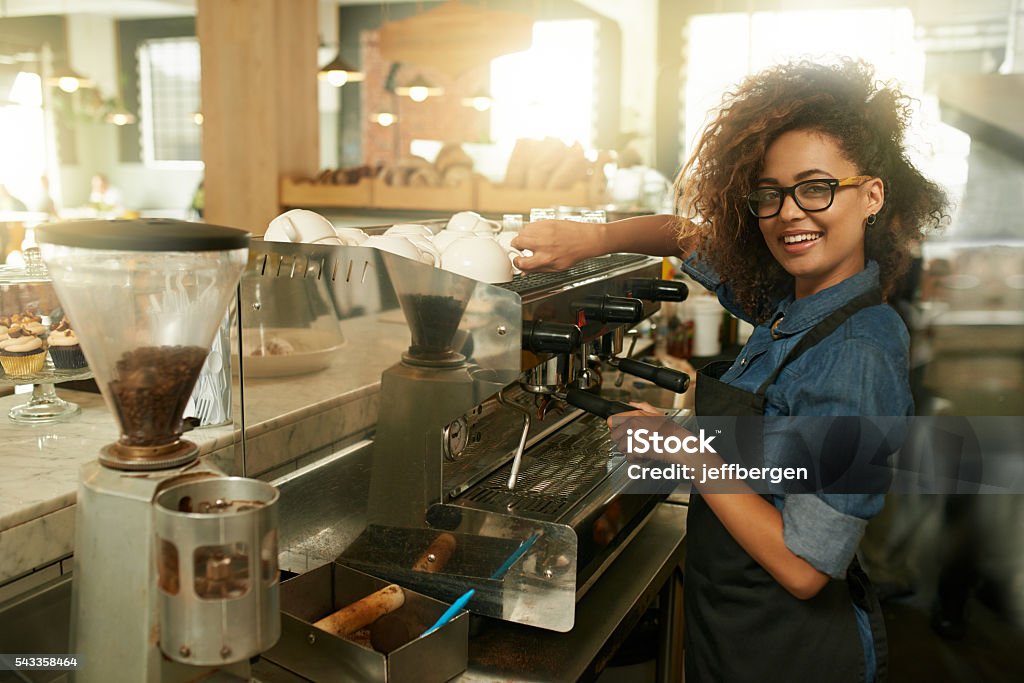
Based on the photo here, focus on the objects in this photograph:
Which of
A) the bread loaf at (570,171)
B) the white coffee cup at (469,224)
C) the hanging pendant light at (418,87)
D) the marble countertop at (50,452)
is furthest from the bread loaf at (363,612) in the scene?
the hanging pendant light at (418,87)

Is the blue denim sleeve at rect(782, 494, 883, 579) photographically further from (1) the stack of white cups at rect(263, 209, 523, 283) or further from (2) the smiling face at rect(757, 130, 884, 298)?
(1) the stack of white cups at rect(263, 209, 523, 283)

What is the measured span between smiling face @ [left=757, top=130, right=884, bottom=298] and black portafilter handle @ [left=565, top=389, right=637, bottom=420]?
0.26 m

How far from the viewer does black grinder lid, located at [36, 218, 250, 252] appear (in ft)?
2.26

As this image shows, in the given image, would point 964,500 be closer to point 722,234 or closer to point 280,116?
point 722,234

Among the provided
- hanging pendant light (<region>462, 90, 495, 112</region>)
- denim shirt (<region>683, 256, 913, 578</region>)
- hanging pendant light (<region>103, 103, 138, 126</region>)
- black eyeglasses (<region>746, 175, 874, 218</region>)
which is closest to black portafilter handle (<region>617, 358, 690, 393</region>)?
denim shirt (<region>683, 256, 913, 578</region>)

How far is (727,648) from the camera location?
112cm

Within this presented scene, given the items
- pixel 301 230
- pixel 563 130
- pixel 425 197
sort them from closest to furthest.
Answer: pixel 301 230, pixel 425 197, pixel 563 130

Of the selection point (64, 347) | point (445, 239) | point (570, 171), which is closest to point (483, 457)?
point (445, 239)

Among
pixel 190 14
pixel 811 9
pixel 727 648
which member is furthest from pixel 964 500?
pixel 190 14

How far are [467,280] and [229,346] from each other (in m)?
0.31

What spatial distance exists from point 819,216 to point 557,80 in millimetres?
7141

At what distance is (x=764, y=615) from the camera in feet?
3.55

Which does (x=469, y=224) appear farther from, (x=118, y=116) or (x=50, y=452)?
(x=118, y=116)

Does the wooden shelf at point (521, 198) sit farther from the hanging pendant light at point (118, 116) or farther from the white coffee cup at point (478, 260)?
the hanging pendant light at point (118, 116)
